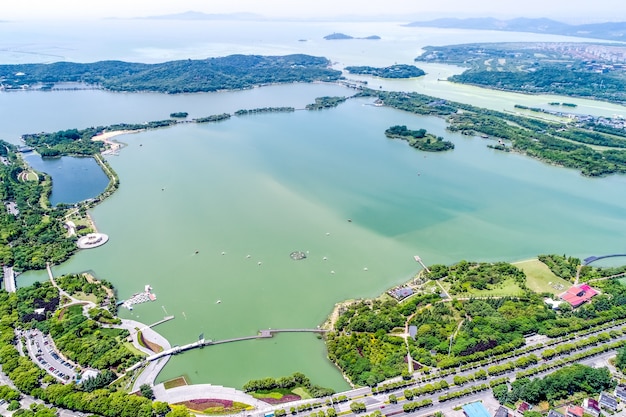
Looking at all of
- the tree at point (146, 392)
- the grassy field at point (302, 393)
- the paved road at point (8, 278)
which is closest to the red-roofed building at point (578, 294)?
the grassy field at point (302, 393)

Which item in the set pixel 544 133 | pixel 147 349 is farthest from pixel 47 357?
pixel 544 133

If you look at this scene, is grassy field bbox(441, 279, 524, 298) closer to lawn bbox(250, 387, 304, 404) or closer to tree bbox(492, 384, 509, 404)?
tree bbox(492, 384, 509, 404)

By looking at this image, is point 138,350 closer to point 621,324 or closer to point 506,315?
point 506,315

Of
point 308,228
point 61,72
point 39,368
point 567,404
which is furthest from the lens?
point 61,72

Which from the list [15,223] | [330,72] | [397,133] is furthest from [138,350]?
[330,72]

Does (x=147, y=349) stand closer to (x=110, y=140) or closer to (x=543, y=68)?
(x=110, y=140)

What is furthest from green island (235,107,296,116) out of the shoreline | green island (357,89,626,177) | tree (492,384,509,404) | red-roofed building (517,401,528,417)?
red-roofed building (517,401,528,417)

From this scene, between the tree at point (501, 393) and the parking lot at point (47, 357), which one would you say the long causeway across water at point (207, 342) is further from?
the tree at point (501, 393)
